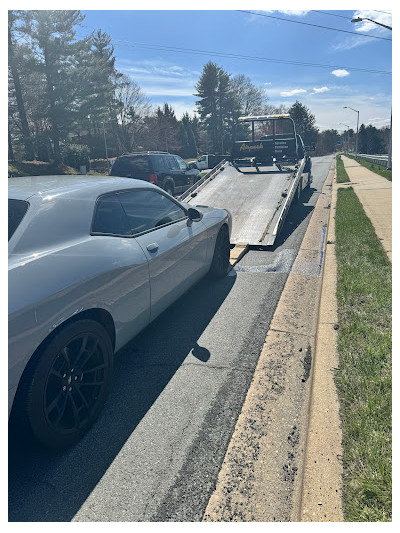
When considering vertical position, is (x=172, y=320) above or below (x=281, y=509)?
above

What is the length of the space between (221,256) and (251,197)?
11.7 feet

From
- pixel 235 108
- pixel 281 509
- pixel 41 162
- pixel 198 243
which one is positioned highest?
pixel 235 108

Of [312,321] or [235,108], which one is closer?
[312,321]

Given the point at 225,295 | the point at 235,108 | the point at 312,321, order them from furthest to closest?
the point at 235,108 < the point at 225,295 < the point at 312,321

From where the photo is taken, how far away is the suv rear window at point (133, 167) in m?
10.4

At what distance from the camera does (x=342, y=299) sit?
4219mm

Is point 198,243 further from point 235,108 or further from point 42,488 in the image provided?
point 235,108

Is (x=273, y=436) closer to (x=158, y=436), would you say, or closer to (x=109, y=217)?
(x=158, y=436)

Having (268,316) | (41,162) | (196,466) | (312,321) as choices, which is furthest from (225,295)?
(41,162)

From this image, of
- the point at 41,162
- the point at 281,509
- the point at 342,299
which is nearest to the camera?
the point at 281,509

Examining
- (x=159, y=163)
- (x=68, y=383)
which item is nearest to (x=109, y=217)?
(x=68, y=383)

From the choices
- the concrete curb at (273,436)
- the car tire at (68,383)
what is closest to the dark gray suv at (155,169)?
the concrete curb at (273,436)

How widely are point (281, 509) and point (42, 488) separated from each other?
1.34 m

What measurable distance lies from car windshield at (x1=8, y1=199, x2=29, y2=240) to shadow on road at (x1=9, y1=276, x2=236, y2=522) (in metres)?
1.25
